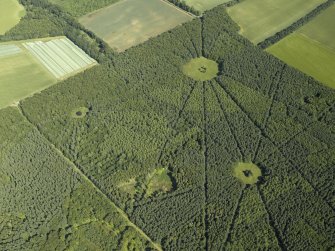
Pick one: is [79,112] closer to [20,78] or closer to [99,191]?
[20,78]

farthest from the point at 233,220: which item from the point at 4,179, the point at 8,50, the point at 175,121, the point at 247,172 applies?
the point at 8,50

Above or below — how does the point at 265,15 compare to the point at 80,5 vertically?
above

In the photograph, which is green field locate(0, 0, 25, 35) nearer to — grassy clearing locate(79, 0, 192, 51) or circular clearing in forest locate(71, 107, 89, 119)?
grassy clearing locate(79, 0, 192, 51)

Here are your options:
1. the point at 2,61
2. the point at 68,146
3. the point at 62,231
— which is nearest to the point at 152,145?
the point at 68,146

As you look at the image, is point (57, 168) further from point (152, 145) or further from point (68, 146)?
point (152, 145)

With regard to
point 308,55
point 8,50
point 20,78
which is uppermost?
point 308,55

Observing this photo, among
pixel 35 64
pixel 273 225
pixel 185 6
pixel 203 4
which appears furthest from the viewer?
pixel 203 4
